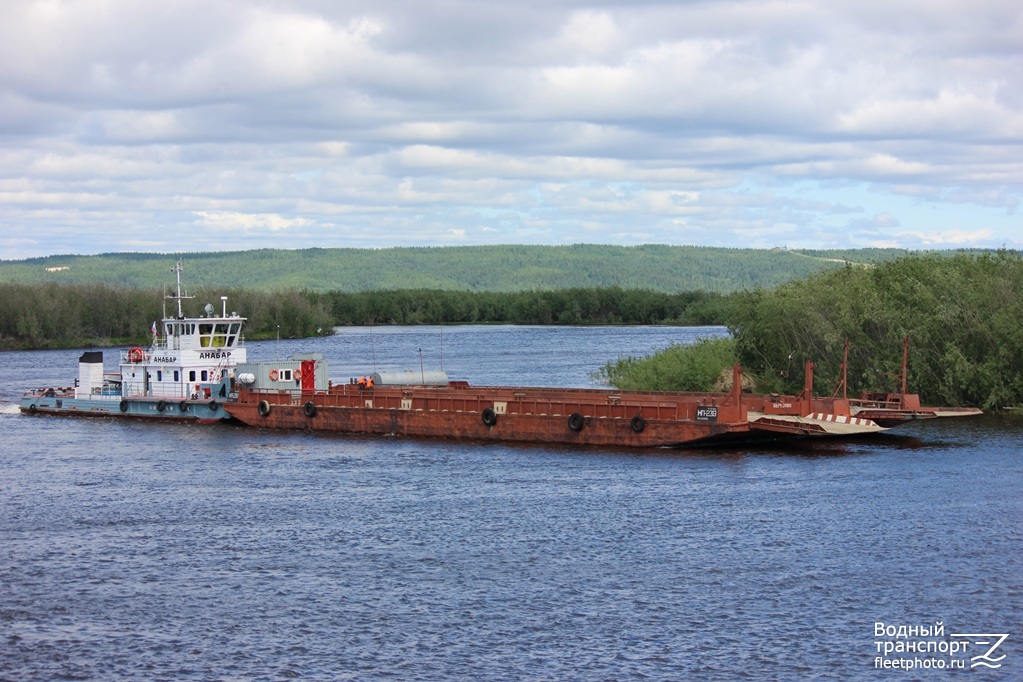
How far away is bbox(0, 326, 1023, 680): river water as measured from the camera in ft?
82.2

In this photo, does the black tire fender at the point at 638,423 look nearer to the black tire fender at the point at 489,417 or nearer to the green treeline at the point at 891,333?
the black tire fender at the point at 489,417

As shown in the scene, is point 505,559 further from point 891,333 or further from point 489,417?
point 891,333

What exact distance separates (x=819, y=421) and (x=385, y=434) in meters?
18.8

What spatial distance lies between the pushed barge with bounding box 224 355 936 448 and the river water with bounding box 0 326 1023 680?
117cm

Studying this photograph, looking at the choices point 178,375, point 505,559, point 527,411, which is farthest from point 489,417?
point 505,559

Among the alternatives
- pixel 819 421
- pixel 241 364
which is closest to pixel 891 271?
pixel 819 421

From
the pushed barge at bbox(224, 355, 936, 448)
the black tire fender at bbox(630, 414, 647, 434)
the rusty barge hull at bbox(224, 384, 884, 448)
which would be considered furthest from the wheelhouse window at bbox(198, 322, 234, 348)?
the black tire fender at bbox(630, 414, 647, 434)

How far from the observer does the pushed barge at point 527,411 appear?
160 feet

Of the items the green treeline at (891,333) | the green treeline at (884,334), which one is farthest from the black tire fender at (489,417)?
the green treeline at (884,334)

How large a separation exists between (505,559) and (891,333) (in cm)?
3725

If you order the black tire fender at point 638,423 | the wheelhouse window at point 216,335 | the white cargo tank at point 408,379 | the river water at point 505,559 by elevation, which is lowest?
the river water at point 505,559

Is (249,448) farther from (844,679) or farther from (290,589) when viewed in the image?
(844,679)

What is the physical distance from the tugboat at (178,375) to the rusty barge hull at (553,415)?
2987mm

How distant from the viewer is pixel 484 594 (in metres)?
29.0
